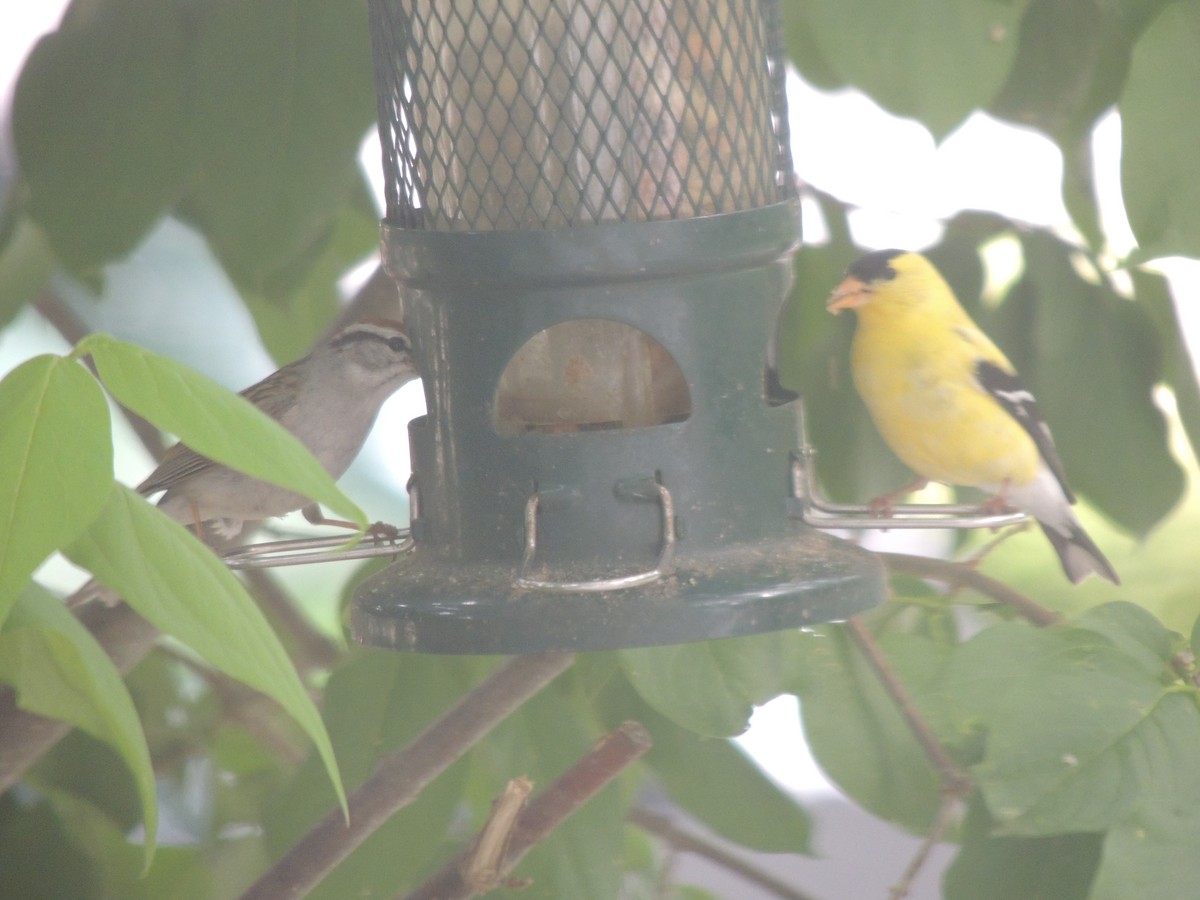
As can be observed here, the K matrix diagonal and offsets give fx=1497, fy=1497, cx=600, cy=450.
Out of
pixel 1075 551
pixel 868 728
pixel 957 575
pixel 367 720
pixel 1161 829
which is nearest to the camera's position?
pixel 1161 829

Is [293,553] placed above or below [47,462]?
below

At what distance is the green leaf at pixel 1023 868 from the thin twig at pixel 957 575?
0.43 meters

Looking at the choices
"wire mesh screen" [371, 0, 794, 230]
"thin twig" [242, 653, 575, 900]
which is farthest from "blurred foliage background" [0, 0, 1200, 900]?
"wire mesh screen" [371, 0, 794, 230]

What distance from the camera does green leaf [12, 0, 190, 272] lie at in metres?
2.89

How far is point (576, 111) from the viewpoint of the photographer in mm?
2506

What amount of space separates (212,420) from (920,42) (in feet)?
5.34

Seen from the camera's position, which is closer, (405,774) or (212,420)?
(212,420)

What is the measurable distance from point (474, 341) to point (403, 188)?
14.5 inches

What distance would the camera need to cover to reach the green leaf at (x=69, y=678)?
1299mm

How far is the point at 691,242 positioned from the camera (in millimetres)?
2426

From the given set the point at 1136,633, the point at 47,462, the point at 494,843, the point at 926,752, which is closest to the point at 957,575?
the point at 926,752

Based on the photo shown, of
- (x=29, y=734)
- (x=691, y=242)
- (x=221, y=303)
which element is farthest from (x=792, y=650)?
(x=221, y=303)

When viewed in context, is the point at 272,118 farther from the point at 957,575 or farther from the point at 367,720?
the point at 957,575

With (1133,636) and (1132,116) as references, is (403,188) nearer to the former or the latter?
(1132,116)
